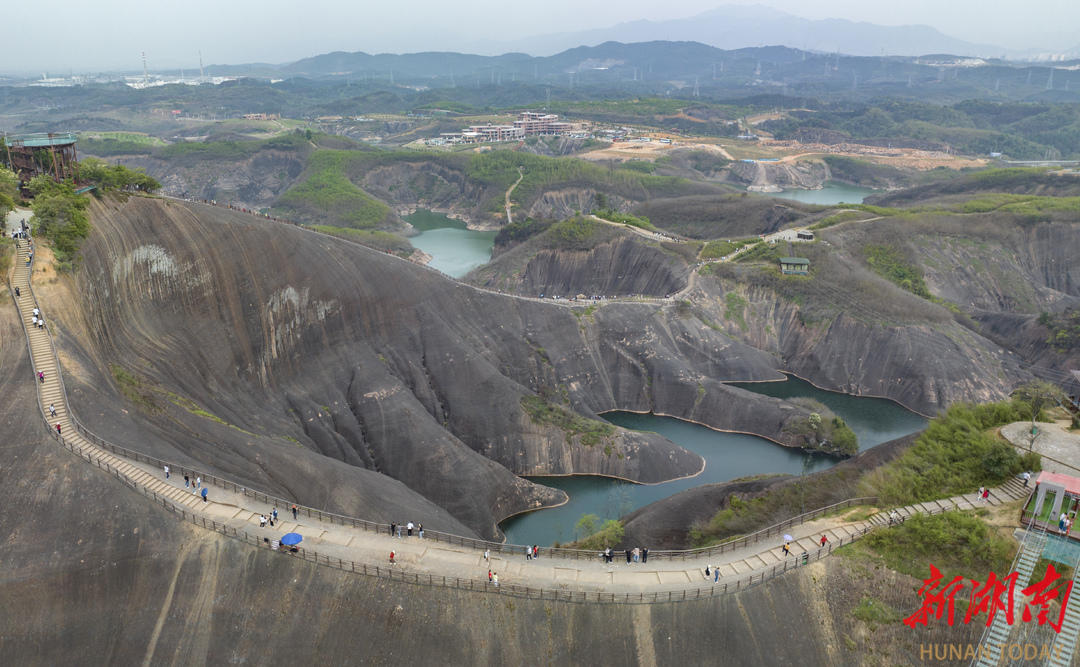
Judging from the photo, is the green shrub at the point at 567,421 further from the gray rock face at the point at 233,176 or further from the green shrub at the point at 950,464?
the gray rock face at the point at 233,176

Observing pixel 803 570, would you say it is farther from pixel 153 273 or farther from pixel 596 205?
pixel 596 205

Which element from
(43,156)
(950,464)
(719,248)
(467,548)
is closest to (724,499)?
(950,464)

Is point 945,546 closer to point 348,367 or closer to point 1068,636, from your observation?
point 1068,636

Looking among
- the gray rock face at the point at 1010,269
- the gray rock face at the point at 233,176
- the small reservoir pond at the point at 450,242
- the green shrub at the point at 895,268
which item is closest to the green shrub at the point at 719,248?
the green shrub at the point at 895,268

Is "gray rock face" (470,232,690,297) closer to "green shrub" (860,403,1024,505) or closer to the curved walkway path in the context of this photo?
"green shrub" (860,403,1024,505)

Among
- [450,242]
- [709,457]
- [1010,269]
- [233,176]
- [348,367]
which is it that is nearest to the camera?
[348,367]

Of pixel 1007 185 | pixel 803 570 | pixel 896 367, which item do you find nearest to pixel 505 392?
pixel 803 570
